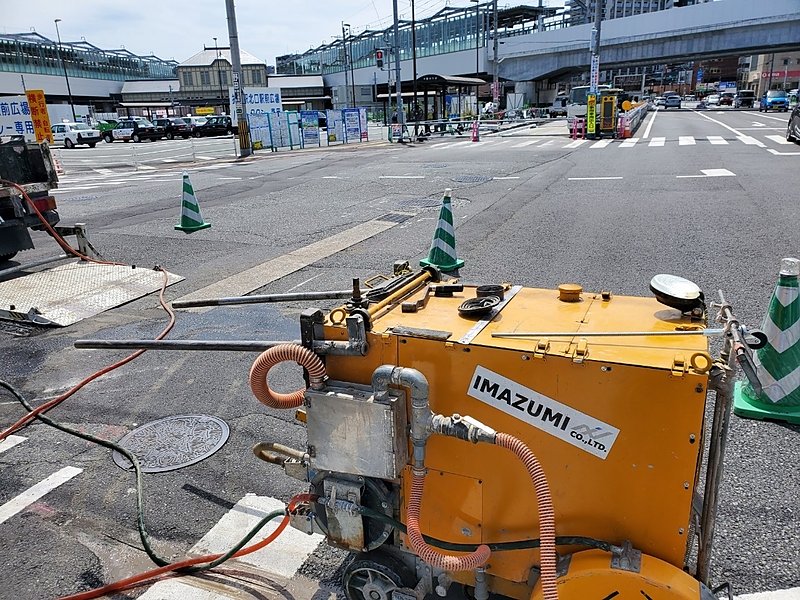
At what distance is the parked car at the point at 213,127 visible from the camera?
4897 centimetres

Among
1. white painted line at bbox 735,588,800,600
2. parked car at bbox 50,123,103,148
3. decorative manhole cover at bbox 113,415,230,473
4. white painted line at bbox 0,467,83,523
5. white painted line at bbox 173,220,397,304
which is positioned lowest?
white painted line at bbox 735,588,800,600

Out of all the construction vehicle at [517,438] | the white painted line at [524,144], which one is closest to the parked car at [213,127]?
the white painted line at [524,144]

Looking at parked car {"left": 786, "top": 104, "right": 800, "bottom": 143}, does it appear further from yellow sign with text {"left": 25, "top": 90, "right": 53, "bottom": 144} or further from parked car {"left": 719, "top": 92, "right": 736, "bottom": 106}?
parked car {"left": 719, "top": 92, "right": 736, "bottom": 106}

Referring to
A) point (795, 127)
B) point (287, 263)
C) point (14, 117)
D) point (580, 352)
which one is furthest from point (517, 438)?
point (14, 117)

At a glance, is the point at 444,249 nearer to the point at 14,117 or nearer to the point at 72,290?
the point at 72,290

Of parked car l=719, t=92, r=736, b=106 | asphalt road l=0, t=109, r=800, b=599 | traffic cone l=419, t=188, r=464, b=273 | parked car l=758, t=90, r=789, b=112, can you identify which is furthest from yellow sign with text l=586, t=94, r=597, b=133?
parked car l=719, t=92, r=736, b=106

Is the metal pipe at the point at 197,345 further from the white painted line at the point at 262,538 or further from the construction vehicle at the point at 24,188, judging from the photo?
the construction vehicle at the point at 24,188

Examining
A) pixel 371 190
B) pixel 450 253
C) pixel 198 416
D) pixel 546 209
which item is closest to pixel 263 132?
pixel 371 190

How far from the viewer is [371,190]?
16.0 meters

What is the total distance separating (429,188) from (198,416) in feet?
39.0

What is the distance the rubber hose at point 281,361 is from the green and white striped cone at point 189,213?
9.80 metres

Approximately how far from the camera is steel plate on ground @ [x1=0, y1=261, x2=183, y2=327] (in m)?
7.16

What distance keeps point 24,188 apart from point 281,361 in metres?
7.77

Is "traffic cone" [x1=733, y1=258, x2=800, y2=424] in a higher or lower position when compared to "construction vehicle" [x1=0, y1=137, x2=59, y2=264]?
lower
